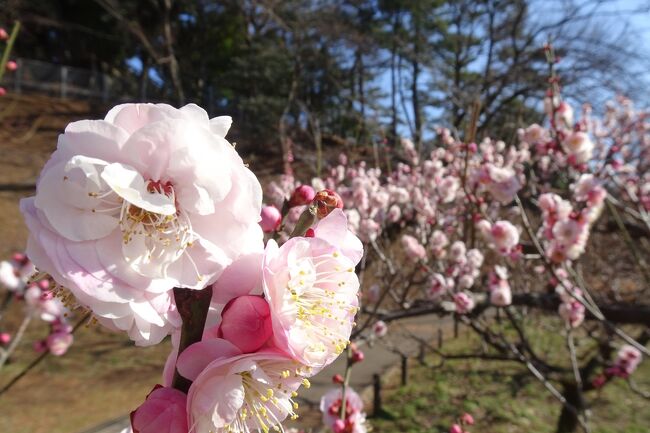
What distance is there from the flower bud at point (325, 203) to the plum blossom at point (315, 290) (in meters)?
0.02

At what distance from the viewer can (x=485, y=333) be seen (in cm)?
257

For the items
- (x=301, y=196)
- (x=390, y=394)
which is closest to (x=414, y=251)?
(x=390, y=394)

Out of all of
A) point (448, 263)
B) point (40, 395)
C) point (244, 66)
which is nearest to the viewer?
point (448, 263)

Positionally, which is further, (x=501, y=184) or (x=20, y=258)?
(x=20, y=258)

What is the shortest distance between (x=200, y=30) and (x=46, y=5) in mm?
3418

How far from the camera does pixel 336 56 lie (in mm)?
7961

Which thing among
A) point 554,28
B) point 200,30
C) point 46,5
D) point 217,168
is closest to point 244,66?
point 200,30

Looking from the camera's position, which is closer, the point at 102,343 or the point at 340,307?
the point at 340,307

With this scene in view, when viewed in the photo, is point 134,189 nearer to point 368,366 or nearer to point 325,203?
point 325,203

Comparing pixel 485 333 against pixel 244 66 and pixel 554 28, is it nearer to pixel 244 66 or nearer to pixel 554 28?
pixel 554 28

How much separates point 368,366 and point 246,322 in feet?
17.4

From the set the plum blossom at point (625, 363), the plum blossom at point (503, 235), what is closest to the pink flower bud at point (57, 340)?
the plum blossom at point (503, 235)

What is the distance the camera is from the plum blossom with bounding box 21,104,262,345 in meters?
0.35

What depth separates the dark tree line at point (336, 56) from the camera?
6.39 meters
